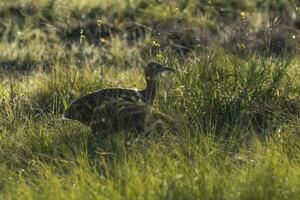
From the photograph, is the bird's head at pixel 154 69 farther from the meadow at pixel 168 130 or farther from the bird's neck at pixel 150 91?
the meadow at pixel 168 130

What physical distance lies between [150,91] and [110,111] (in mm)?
553

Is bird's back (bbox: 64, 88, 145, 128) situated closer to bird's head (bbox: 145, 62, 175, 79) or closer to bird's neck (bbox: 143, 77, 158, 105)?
bird's neck (bbox: 143, 77, 158, 105)

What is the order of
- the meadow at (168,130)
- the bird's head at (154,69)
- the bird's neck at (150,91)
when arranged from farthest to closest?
the bird's head at (154,69) → the bird's neck at (150,91) → the meadow at (168,130)

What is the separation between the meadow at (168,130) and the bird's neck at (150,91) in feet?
0.33

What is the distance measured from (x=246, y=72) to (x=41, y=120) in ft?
6.87

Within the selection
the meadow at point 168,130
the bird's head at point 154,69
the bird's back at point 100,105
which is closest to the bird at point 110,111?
the bird's back at point 100,105

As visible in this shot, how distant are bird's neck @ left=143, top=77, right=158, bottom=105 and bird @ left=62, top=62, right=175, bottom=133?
0.24 ft

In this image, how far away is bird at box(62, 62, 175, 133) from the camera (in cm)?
777

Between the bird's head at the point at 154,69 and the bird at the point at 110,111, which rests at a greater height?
the bird's head at the point at 154,69

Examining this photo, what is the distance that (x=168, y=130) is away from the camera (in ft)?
23.5

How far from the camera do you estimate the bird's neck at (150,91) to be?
8086 mm

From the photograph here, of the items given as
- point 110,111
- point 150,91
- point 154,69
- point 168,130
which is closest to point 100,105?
point 110,111

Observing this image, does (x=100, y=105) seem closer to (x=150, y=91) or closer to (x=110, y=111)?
(x=110, y=111)

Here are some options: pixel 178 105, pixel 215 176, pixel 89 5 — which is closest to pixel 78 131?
pixel 178 105
